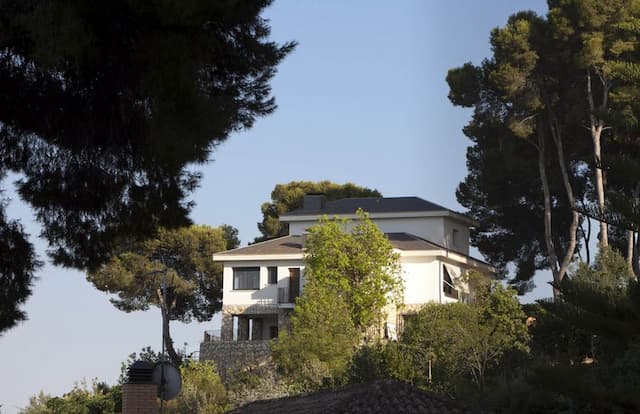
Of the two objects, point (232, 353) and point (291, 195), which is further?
point (291, 195)

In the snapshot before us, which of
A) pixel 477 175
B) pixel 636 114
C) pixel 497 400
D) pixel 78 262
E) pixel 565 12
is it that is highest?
pixel 565 12

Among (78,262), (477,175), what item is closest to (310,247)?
(477,175)

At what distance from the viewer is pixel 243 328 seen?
50688 mm

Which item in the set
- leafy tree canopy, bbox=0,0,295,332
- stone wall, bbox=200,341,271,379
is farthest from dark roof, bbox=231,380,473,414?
stone wall, bbox=200,341,271,379

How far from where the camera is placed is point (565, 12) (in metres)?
45.7

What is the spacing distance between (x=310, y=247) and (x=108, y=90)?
32.3m

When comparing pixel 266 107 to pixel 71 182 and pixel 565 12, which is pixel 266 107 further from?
pixel 565 12

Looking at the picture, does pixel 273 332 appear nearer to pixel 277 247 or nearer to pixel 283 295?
pixel 283 295

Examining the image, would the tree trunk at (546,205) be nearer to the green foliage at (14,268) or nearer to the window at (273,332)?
the window at (273,332)

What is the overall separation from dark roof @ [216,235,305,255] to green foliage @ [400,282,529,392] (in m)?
8.53

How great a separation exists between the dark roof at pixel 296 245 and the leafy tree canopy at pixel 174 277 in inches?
222

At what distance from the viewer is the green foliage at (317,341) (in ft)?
124

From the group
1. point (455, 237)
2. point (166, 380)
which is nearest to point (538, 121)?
point (455, 237)

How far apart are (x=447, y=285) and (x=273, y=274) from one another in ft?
23.2
